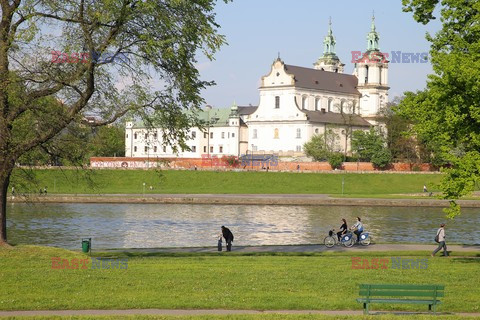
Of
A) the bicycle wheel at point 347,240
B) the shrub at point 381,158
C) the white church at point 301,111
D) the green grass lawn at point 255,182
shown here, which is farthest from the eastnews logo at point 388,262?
the white church at point 301,111

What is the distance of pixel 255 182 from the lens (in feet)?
309

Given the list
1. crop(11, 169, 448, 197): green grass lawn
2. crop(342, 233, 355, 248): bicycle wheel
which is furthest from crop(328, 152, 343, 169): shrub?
crop(342, 233, 355, 248): bicycle wheel

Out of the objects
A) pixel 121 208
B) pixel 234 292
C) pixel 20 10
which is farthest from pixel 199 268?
pixel 121 208

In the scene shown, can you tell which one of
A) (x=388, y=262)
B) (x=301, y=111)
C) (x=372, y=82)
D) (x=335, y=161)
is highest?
(x=372, y=82)

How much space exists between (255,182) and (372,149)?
83.0ft

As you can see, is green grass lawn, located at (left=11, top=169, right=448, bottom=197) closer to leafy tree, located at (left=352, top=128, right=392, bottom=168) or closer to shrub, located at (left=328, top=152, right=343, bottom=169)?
shrub, located at (left=328, top=152, right=343, bottom=169)

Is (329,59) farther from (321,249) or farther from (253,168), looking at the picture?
(321,249)

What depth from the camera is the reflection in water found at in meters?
42.3

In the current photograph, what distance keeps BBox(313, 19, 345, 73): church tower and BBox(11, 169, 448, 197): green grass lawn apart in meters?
63.4

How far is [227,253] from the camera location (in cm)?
3073

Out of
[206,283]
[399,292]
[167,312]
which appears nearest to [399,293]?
[399,292]

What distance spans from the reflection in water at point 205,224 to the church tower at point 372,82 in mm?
79702

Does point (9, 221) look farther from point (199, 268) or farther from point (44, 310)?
point (44, 310)

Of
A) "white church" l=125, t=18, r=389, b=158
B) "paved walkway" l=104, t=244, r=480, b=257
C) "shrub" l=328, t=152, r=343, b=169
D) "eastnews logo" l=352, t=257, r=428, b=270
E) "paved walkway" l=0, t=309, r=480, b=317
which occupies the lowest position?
"paved walkway" l=104, t=244, r=480, b=257
